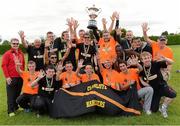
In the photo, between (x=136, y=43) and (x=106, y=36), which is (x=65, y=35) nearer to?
(x=106, y=36)

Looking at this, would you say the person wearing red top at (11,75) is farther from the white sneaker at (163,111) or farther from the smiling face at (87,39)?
the white sneaker at (163,111)

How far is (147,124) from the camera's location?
7.31 m

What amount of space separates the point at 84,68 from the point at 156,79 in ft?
6.51

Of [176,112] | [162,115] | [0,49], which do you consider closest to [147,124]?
[162,115]

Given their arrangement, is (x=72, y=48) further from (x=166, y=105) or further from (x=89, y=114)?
(x=166, y=105)

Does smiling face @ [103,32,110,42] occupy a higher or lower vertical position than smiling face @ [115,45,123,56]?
higher

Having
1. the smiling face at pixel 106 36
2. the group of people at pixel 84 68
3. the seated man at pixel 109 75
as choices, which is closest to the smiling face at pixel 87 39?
the group of people at pixel 84 68

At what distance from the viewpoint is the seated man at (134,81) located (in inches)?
316

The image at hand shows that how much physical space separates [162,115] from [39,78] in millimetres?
3074

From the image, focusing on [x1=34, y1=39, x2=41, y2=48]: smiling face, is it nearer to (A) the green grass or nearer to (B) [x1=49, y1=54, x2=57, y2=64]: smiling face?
(B) [x1=49, y1=54, x2=57, y2=64]: smiling face

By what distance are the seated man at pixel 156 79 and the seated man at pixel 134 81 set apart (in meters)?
0.16

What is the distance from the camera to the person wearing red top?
8531 millimetres

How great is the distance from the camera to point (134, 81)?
8.16 m

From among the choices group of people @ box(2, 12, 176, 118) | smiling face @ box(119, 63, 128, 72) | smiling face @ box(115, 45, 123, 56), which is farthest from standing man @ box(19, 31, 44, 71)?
smiling face @ box(119, 63, 128, 72)
